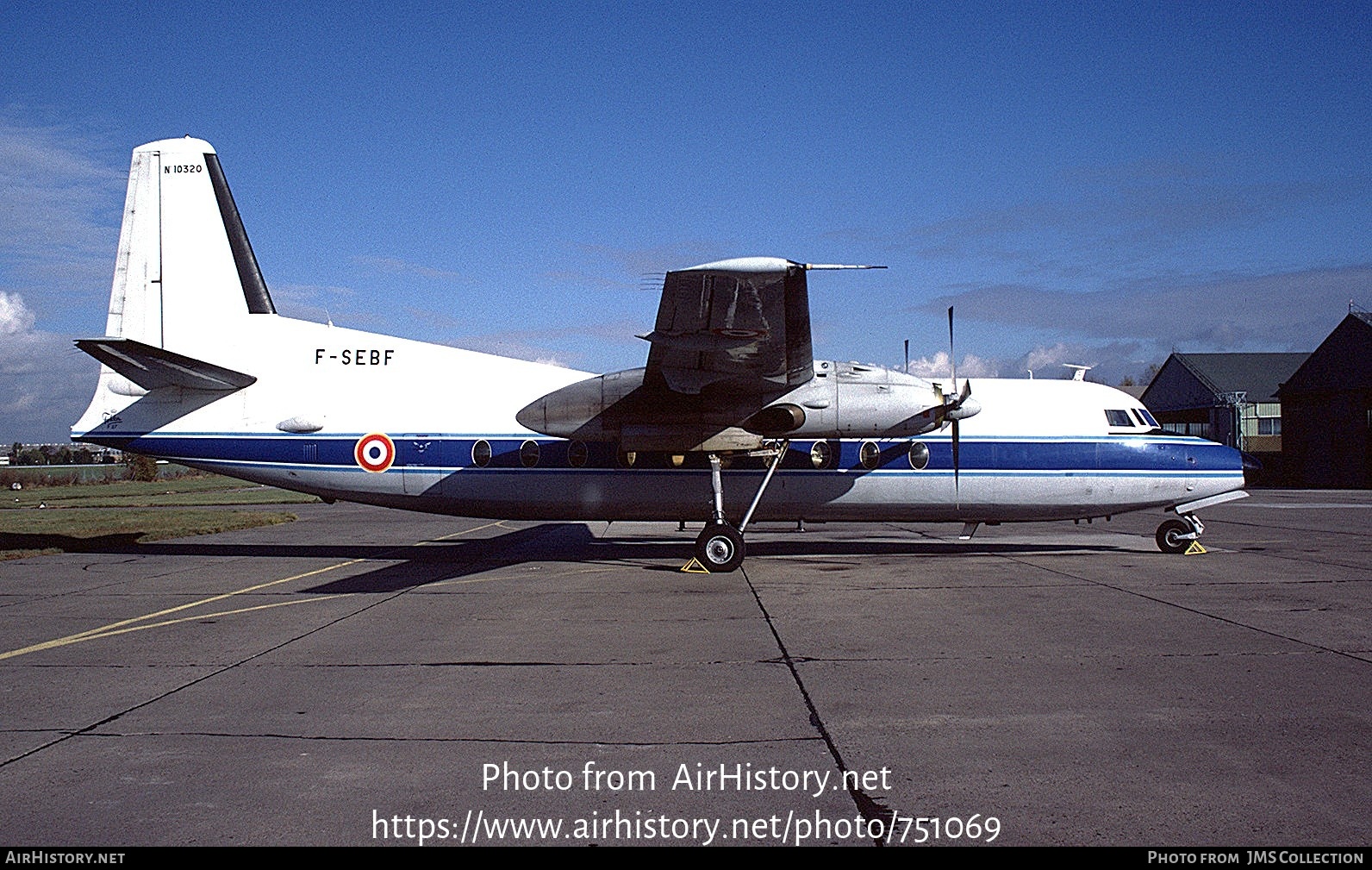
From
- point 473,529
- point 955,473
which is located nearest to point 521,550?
point 473,529

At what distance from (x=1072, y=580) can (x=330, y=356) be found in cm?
1300

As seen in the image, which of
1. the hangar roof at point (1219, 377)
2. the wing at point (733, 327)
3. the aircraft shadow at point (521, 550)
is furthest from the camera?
the hangar roof at point (1219, 377)

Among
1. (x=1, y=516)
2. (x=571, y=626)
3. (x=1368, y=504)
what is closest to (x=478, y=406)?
(x=571, y=626)

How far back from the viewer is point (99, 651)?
889cm

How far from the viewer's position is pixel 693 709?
265 inches

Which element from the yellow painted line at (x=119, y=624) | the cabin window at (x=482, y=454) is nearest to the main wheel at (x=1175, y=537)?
the cabin window at (x=482, y=454)

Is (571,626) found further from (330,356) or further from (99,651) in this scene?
(330,356)

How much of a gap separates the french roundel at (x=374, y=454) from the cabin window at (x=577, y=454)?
3087 mm

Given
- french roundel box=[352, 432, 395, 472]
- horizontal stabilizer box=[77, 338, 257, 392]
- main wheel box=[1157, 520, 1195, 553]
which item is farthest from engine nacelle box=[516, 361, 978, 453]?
main wheel box=[1157, 520, 1195, 553]

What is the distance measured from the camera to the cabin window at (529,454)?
15.8 meters

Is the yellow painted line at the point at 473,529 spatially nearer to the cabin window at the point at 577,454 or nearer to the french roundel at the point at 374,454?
the french roundel at the point at 374,454

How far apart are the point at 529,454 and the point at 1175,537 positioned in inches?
478

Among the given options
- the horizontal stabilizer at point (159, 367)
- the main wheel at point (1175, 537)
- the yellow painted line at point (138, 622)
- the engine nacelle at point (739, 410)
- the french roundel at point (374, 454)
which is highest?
the horizontal stabilizer at point (159, 367)

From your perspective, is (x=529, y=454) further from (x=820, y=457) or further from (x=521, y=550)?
(x=820, y=457)
